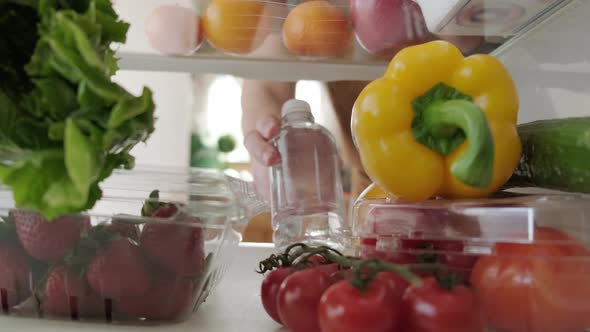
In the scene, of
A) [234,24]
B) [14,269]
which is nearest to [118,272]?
[14,269]

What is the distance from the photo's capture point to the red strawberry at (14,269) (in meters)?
0.51

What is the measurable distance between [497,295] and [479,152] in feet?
0.40

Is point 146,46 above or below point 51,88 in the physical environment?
above

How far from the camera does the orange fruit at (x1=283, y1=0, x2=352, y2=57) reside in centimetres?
88

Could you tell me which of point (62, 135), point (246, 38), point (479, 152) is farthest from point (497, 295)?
point (246, 38)

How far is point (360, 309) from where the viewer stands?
0.39 m

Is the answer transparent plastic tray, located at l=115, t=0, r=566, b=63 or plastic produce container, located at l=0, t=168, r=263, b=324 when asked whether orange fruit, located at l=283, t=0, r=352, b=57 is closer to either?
transparent plastic tray, located at l=115, t=0, r=566, b=63

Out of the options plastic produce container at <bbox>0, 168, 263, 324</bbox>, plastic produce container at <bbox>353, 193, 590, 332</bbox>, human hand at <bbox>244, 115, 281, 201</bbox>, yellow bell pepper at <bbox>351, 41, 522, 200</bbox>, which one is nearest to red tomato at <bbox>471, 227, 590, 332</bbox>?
plastic produce container at <bbox>353, 193, 590, 332</bbox>

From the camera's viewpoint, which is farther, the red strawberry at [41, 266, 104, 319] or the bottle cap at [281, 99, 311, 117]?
the bottle cap at [281, 99, 311, 117]

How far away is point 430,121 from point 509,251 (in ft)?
0.50

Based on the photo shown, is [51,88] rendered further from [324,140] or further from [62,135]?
[324,140]

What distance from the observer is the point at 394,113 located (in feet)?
1.85

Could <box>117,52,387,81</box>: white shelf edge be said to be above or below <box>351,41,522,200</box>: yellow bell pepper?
above

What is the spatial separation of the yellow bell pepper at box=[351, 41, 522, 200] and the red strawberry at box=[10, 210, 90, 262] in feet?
1.02
